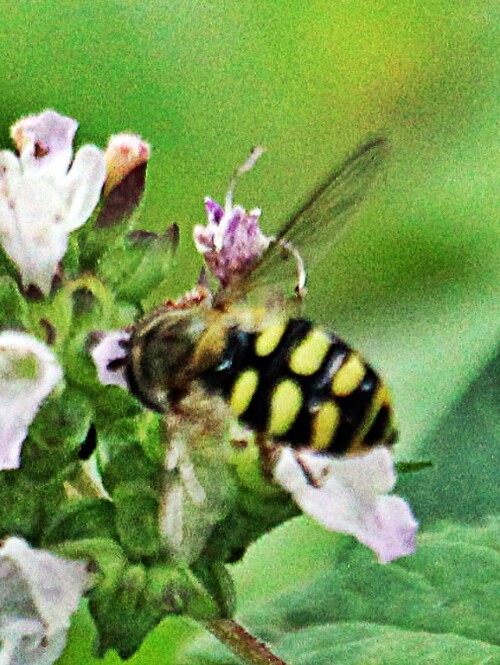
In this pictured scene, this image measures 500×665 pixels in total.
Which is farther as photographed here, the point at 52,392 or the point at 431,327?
the point at 431,327

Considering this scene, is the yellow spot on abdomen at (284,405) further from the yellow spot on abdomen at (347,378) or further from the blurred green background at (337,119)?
the blurred green background at (337,119)

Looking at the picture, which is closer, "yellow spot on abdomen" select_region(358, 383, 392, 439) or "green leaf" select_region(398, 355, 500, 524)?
"yellow spot on abdomen" select_region(358, 383, 392, 439)

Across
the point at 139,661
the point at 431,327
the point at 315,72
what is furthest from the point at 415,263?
the point at 139,661

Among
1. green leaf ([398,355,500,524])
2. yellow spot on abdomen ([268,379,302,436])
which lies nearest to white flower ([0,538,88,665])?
yellow spot on abdomen ([268,379,302,436])

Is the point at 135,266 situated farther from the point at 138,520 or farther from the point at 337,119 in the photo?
the point at 337,119

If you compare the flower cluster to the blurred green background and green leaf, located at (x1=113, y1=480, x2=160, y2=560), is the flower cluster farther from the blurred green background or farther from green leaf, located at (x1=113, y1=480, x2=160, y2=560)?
the blurred green background

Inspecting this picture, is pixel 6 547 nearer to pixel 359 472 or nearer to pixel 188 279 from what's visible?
pixel 359 472

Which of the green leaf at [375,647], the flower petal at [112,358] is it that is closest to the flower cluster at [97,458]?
the flower petal at [112,358]
